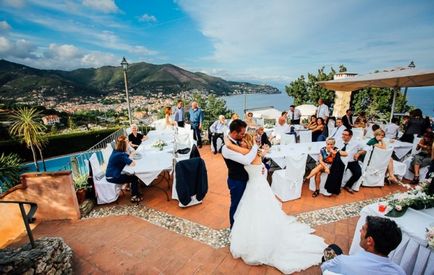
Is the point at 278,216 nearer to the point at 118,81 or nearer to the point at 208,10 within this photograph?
the point at 208,10

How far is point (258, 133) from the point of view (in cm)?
461

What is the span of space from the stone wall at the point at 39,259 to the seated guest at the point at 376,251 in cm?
266

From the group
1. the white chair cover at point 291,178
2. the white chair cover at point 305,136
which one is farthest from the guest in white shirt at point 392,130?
the white chair cover at point 291,178

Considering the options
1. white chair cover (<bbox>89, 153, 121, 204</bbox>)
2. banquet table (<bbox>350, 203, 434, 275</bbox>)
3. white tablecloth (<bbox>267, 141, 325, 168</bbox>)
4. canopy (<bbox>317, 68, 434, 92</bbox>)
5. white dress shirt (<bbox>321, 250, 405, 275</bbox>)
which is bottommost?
white chair cover (<bbox>89, 153, 121, 204</bbox>)

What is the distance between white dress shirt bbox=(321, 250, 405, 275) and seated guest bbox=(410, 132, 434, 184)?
14.1ft

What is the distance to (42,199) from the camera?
126 inches

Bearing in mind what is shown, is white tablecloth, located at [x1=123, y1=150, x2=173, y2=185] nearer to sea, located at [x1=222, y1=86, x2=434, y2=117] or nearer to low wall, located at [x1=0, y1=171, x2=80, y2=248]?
low wall, located at [x1=0, y1=171, x2=80, y2=248]

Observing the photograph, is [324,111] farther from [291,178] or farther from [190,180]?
[190,180]

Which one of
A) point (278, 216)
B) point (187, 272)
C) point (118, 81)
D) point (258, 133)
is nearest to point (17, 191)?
point (187, 272)

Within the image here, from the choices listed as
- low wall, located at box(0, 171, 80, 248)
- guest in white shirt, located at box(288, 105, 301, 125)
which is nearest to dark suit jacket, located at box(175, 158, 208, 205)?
low wall, located at box(0, 171, 80, 248)

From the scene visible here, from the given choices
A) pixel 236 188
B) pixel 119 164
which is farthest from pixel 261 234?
pixel 119 164

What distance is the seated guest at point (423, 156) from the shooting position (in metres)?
4.09

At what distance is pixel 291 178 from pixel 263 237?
5.20 feet

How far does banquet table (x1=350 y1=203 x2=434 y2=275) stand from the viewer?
65.0 inches
